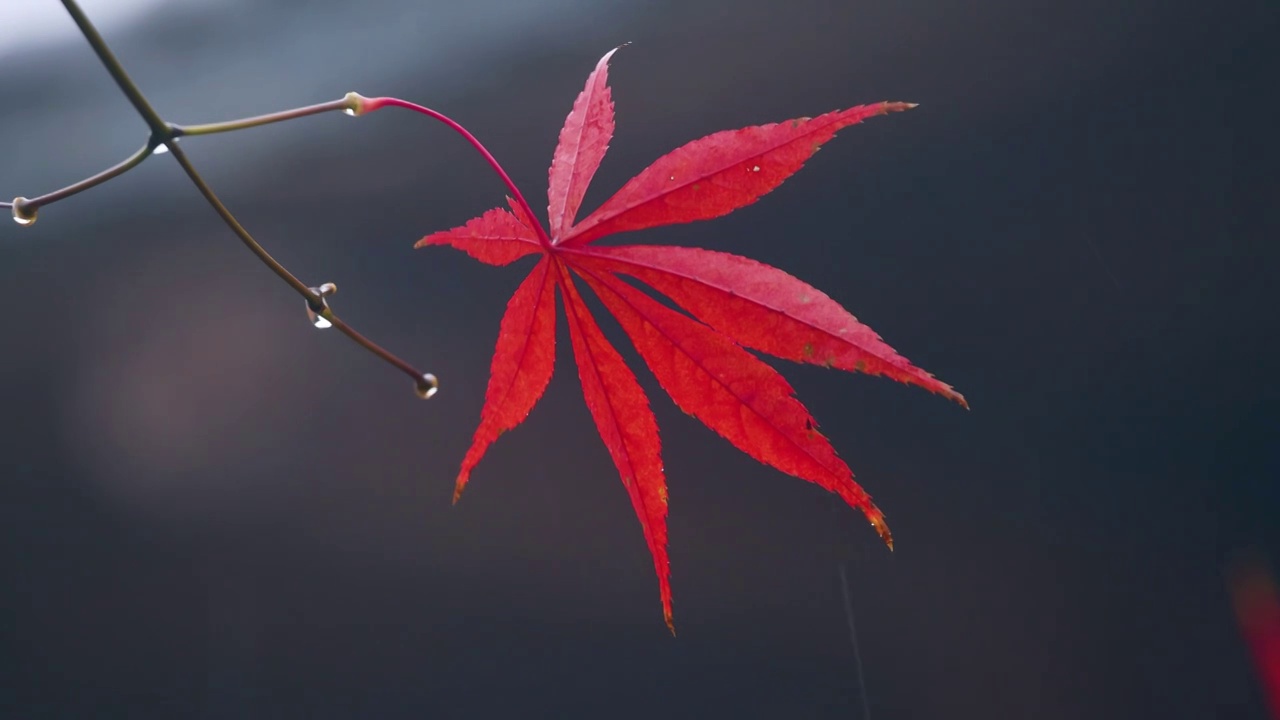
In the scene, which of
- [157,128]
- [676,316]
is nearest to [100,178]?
[157,128]

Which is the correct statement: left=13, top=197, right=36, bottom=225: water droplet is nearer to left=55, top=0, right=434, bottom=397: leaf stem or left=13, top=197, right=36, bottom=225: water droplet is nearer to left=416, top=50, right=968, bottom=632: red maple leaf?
left=55, top=0, right=434, bottom=397: leaf stem

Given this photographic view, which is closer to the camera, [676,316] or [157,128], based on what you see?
[157,128]

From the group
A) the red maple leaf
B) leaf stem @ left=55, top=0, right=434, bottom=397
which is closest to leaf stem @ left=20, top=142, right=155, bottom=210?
leaf stem @ left=55, top=0, right=434, bottom=397

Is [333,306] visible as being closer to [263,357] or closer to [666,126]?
[263,357]

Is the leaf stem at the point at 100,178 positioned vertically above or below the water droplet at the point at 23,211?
below

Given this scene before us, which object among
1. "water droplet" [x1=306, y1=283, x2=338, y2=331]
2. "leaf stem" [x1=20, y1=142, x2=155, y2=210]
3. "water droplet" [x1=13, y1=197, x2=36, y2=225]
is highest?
"water droplet" [x1=13, y1=197, x2=36, y2=225]

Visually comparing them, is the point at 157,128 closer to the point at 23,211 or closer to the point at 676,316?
the point at 23,211

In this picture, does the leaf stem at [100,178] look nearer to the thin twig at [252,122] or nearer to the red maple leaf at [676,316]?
the thin twig at [252,122]

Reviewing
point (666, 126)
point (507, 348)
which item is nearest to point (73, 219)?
point (666, 126)

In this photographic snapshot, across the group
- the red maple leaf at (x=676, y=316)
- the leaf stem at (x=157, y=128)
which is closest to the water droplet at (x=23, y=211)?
the leaf stem at (x=157, y=128)
